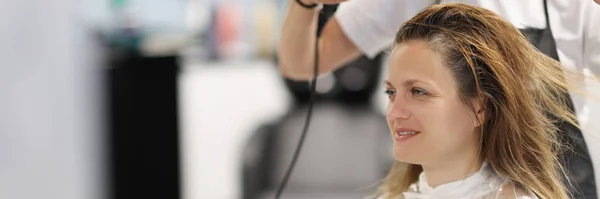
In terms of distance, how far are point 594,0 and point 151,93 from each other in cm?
216

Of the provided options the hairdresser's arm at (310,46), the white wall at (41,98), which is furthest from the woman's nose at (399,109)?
the white wall at (41,98)

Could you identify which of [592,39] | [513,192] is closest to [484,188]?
[513,192]

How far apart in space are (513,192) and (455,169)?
2.3 inches

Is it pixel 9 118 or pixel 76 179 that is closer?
pixel 9 118

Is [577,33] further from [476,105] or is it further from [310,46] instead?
[310,46]

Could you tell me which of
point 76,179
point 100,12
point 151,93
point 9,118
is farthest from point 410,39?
point 100,12

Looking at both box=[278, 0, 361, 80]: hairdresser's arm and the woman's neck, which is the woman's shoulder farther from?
box=[278, 0, 361, 80]: hairdresser's arm

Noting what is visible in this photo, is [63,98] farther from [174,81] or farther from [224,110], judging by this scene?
[224,110]

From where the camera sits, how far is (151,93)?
2793 mm

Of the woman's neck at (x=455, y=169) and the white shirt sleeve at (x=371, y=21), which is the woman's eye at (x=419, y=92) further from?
the white shirt sleeve at (x=371, y=21)

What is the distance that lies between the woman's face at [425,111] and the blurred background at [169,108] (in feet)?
4.08

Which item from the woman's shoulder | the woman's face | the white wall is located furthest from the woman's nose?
the white wall

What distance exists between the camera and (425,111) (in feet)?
2.54

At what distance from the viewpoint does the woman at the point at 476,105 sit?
768mm
